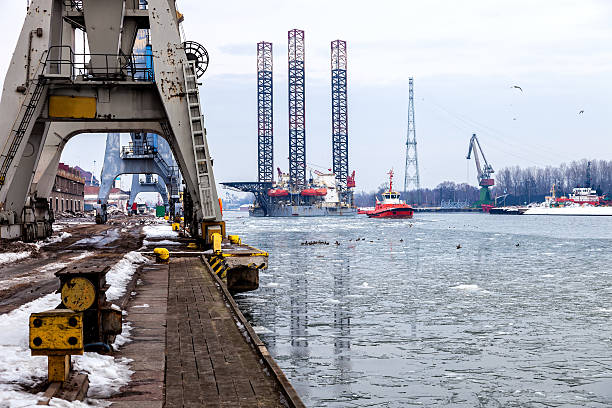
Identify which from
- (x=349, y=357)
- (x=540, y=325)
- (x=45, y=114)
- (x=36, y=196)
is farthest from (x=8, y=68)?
(x=540, y=325)

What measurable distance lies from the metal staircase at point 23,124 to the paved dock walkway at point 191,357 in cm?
1364

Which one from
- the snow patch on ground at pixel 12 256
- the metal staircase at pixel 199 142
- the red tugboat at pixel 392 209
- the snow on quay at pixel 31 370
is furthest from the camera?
the red tugboat at pixel 392 209

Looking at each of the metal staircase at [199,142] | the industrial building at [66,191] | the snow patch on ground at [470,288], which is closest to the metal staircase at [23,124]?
the metal staircase at [199,142]

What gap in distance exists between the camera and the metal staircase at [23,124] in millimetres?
24750

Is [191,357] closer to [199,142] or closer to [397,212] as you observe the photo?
[199,142]

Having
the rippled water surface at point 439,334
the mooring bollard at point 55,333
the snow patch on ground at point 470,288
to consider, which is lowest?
the snow patch on ground at point 470,288

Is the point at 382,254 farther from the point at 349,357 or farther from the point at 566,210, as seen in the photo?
the point at 566,210

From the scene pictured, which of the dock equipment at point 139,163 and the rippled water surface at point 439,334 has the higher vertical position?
the dock equipment at point 139,163

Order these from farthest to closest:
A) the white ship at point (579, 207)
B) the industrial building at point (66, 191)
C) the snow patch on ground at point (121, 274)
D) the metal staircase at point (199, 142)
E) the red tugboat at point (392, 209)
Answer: the white ship at point (579, 207) < the red tugboat at point (392, 209) < the industrial building at point (66, 191) < the metal staircase at point (199, 142) < the snow patch on ground at point (121, 274)

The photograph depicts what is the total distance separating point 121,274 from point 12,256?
934 centimetres

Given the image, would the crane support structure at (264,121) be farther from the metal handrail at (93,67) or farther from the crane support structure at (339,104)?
the metal handrail at (93,67)

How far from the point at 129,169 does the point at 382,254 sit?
41.6 m

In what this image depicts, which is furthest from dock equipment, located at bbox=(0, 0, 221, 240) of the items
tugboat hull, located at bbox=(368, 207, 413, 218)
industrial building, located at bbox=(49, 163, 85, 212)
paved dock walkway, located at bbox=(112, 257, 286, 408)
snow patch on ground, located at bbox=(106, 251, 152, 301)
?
Result: tugboat hull, located at bbox=(368, 207, 413, 218)

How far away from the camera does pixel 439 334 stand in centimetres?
1616
